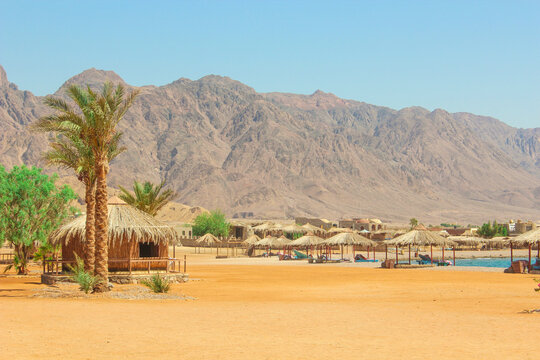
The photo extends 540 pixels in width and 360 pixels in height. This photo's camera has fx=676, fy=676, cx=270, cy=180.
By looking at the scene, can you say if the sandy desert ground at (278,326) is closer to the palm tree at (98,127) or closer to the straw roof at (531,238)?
the palm tree at (98,127)

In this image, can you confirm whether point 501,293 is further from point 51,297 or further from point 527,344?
point 51,297

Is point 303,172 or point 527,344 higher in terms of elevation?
point 303,172

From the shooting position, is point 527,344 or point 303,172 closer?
point 527,344

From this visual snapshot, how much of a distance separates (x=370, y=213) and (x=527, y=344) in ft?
545


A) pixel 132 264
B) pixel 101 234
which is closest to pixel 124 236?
pixel 132 264

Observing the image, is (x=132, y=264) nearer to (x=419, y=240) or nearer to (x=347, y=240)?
(x=419, y=240)

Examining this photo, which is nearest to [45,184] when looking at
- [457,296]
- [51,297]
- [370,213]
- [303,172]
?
[51,297]

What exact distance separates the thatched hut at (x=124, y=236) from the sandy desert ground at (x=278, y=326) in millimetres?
7450

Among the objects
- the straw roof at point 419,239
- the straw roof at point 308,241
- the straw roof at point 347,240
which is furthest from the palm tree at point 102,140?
the straw roof at point 308,241

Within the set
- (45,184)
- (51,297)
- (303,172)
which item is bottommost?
(51,297)

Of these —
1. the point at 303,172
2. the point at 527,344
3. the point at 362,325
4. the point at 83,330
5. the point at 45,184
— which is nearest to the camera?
the point at 527,344

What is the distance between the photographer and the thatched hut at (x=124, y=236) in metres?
30.5

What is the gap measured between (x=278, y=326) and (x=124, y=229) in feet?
56.6

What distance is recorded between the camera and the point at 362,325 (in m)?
14.7
